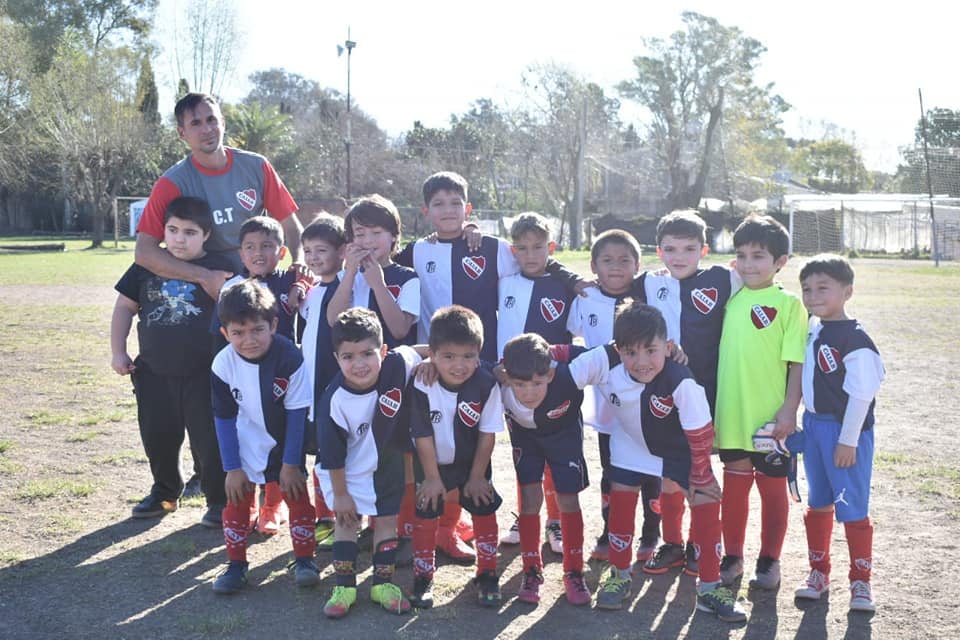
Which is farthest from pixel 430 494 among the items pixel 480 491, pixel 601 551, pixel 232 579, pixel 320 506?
pixel 320 506

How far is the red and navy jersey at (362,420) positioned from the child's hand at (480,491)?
415 millimetres

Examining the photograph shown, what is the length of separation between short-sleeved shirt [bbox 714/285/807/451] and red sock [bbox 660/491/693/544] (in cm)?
46

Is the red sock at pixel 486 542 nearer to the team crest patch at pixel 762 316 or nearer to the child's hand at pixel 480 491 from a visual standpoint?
the child's hand at pixel 480 491

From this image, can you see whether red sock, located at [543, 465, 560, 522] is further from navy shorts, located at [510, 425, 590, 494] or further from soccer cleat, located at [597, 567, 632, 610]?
soccer cleat, located at [597, 567, 632, 610]

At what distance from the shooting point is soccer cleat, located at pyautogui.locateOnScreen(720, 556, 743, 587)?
166 inches

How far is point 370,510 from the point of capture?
13.4ft

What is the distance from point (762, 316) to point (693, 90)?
4902 cm

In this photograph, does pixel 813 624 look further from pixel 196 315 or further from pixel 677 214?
pixel 196 315

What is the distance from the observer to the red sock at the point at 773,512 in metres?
4.27

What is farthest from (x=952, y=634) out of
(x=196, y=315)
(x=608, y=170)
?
(x=608, y=170)

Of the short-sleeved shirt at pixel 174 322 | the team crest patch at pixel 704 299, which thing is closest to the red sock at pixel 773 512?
the team crest patch at pixel 704 299

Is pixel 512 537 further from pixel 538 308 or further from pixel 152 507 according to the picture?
pixel 152 507

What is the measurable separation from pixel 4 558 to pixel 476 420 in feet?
8.48

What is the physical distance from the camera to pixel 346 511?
4059 millimetres
